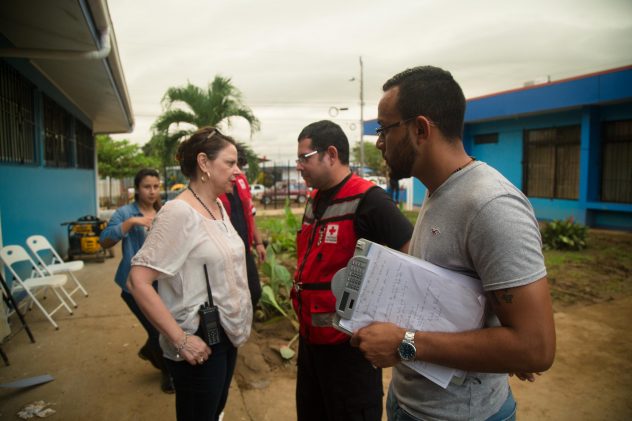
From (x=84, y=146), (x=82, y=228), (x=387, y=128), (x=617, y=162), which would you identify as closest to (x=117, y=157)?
(x=84, y=146)

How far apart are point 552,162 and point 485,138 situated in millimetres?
2871

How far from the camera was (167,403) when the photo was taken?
3326 mm

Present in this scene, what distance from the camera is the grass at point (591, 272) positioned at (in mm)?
6012

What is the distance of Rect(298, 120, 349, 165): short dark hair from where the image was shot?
246 cm

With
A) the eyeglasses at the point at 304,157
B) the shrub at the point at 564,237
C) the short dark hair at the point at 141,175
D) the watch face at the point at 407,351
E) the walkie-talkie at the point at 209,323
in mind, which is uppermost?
the eyeglasses at the point at 304,157

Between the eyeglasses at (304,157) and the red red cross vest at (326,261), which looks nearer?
the red red cross vest at (326,261)

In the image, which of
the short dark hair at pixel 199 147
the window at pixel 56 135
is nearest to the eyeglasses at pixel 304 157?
the short dark hair at pixel 199 147

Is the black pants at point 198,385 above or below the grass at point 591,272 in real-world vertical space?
above

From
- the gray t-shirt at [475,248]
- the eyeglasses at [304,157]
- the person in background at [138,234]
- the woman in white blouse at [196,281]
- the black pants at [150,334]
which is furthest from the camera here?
the person in background at [138,234]

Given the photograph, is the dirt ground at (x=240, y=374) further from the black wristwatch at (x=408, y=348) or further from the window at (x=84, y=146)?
the window at (x=84, y=146)

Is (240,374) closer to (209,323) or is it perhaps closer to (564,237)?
(209,323)

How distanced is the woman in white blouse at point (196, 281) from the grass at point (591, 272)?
16.2 ft

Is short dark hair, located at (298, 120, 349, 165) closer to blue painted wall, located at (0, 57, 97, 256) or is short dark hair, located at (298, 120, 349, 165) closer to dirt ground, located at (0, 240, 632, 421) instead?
dirt ground, located at (0, 240, 632, 421)

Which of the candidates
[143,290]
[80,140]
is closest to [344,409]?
[143,290]
